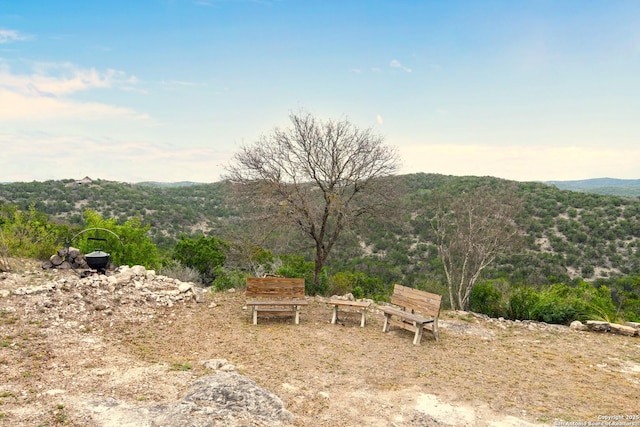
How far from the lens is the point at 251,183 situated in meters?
9.80

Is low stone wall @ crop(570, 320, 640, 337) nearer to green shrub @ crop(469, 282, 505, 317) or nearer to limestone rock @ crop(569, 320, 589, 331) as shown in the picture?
limestone rock @ crop(569, 320, 589, 331)

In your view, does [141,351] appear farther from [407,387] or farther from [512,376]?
[512,376]

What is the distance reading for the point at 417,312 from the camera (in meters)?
8.25

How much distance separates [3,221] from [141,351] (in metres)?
12.4

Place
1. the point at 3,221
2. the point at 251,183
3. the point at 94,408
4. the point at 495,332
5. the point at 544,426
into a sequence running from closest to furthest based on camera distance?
the point at 94,408 → the point at 544,426 → the point at 495,332 → the point at 251,183 → the point at 3,221

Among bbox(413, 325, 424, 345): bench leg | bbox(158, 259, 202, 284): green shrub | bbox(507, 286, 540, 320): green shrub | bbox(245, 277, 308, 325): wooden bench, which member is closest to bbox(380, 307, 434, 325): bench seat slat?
bbox(413, 325, 424, 345): bench leg

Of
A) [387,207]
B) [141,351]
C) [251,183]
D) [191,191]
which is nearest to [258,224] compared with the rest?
[251,183]

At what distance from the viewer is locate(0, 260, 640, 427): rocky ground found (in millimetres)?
4098

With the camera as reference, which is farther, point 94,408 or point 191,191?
point 191,191

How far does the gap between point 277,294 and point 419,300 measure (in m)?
3.13

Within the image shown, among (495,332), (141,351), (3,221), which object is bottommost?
(495,332)

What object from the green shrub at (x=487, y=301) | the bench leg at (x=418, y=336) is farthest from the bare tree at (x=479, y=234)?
the bench leg at (x=418, y=336)

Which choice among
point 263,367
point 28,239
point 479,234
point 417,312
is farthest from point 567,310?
point 28,239

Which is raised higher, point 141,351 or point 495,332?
point 141,351
